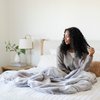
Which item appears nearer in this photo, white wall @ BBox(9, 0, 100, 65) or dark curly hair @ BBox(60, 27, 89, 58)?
dark curly hair @ BBox(60, 27, 89, 58)

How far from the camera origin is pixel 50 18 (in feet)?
10.5

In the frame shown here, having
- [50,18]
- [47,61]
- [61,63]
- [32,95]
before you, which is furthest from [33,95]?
[50,18]

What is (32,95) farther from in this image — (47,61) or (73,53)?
(47,61)

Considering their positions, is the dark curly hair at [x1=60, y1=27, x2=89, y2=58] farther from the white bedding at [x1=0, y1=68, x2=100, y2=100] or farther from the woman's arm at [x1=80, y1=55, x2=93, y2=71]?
the white bedding at [x1=0, y1=68, x2=100, y2=100]

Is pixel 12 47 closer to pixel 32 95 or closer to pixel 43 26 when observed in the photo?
pixel 43 26

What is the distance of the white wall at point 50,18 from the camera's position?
278cm

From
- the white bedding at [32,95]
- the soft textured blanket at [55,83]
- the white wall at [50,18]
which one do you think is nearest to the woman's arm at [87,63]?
the soft textured blanket at [55,83]

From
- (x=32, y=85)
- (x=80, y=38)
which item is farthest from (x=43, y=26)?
(x=32, y=85)

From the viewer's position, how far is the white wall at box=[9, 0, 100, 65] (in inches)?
109

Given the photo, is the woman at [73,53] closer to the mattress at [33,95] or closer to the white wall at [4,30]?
the mattress at [33,95]

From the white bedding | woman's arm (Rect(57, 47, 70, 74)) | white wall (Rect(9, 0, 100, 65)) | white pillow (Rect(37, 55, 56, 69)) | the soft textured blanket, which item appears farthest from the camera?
white wall (Rect(9, 0, 100, 65))

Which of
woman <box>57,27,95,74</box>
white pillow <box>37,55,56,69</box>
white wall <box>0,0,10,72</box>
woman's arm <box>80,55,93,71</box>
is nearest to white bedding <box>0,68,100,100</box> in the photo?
woman's arm <box>80,55,93,71</box>

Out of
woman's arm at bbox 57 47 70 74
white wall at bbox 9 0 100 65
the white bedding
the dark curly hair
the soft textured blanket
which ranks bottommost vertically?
the white bedding

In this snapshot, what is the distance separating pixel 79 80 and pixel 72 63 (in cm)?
44
